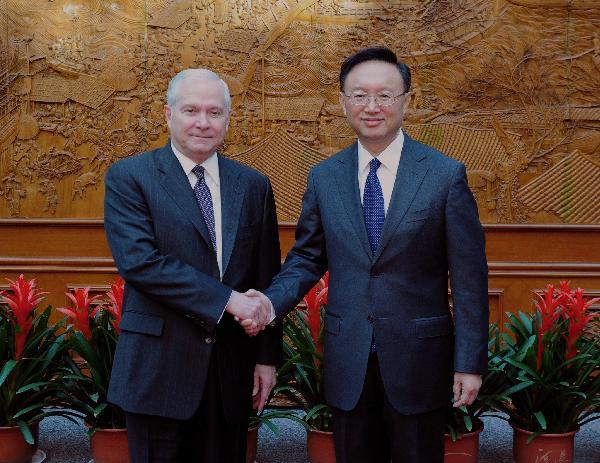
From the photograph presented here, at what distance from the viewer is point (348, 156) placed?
196 cm

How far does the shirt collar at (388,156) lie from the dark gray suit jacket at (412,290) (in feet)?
0.07

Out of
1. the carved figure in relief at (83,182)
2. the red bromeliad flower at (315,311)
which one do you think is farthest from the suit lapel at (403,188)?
the carved figure in relief at (83,182)

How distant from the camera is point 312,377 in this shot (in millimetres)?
2877

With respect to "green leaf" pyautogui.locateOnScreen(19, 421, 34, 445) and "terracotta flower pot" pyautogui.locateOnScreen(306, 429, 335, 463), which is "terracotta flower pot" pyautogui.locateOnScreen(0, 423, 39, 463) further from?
"terracotta flower pot" pyautogui.locateOnScreen(306, 429, 335, 463)

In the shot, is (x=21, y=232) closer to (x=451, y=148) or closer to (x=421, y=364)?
(x=451, y=148)

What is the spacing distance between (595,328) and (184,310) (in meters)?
3.27

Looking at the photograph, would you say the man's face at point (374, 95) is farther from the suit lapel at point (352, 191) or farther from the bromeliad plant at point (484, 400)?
the bromeliad plant at point (484, 400)

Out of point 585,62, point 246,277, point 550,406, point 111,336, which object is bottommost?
point 550,406

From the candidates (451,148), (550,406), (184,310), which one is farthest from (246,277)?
(451,148)

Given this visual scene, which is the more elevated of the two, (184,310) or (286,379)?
(184,310)

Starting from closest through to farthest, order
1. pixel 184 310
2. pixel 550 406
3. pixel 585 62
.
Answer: pixel 184 310 → pixel 550 406 → pixel 585 62

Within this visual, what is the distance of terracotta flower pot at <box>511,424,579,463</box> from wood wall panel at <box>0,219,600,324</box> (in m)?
1.42

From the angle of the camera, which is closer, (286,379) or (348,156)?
(348,156)

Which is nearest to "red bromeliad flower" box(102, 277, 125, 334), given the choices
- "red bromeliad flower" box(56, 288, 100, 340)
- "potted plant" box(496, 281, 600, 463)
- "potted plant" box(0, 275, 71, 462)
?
"red bromeliad flower" box(56, 288, 100, 340)
